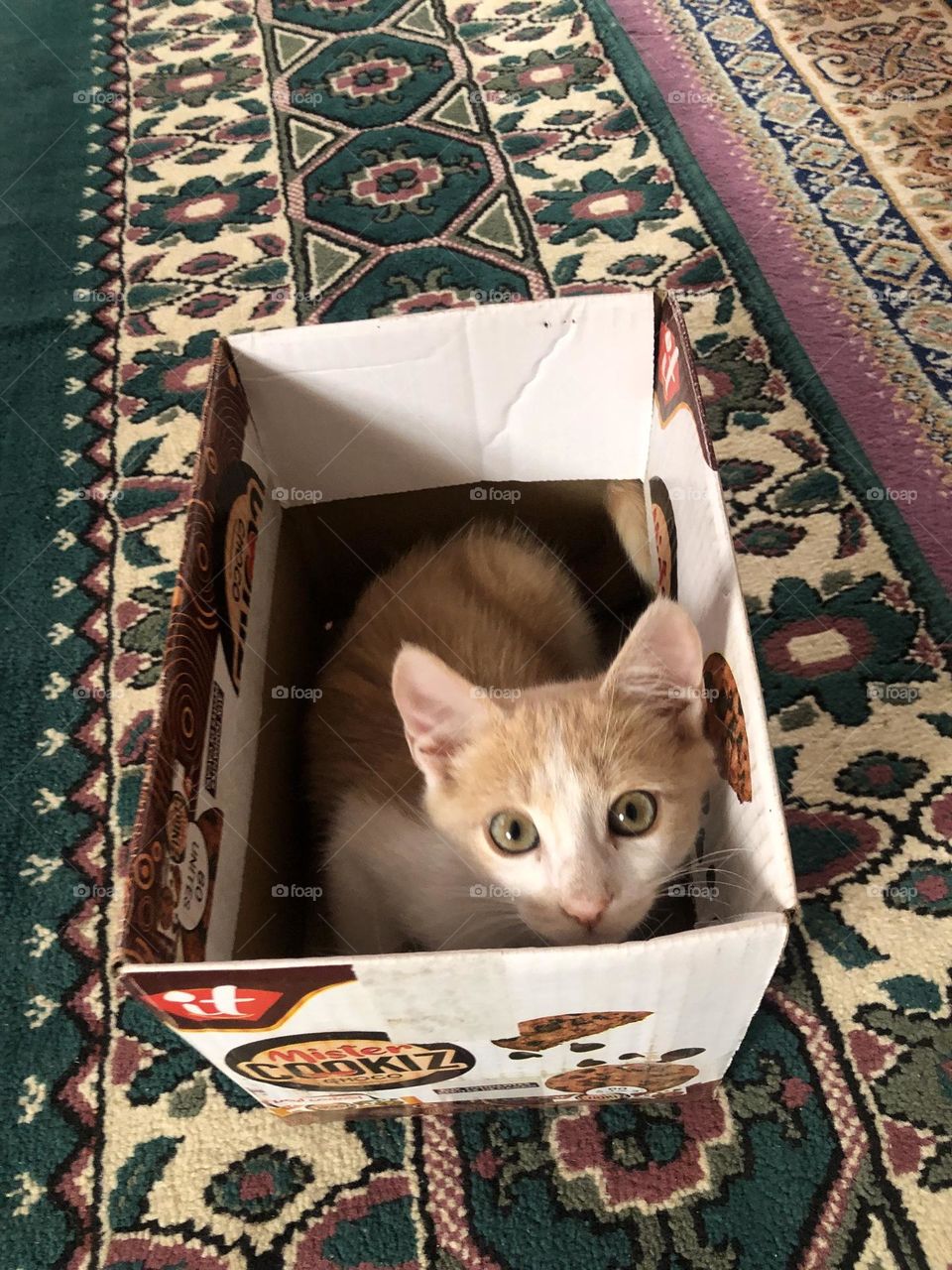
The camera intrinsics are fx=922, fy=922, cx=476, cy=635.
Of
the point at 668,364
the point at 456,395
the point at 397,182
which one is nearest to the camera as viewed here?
the point at 668,364

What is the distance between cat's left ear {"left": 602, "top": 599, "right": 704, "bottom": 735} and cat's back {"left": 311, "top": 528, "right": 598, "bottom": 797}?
194 millimetres

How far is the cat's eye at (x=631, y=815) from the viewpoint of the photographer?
0.78m

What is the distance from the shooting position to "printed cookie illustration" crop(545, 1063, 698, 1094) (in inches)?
29.9

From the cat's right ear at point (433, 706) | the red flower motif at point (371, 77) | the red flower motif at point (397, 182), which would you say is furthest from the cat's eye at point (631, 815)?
the red flower motif at point (371, 77)

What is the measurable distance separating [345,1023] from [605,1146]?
0.40 meters

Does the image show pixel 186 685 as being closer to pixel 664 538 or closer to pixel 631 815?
pixel 631 815

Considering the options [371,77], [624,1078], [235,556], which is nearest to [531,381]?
[235,556]

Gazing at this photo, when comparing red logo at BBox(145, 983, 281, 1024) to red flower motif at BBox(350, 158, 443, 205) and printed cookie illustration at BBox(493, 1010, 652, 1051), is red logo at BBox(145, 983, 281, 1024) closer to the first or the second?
printed cookie illustration at BBox(493, 1010, 652, 1051)

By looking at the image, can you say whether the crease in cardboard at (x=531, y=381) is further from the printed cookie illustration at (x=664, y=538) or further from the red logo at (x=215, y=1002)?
the red logo at (x=215, y=1002)

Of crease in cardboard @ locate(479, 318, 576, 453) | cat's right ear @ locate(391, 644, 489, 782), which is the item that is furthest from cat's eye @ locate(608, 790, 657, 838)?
crease in cardboard @ locate(479, 318, 576, 453)

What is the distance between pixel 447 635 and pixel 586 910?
38 cm

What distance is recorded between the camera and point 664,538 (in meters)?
1.01

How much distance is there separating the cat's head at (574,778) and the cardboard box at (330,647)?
4 cm

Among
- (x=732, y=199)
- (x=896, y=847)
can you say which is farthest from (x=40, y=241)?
(x=896, y=847)
